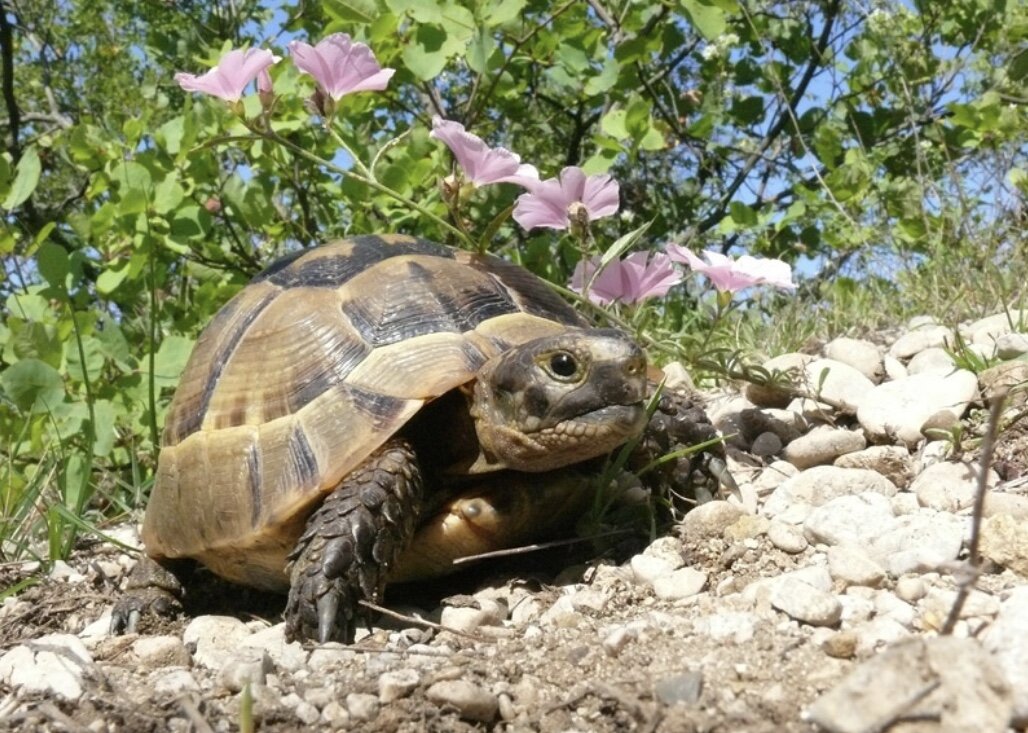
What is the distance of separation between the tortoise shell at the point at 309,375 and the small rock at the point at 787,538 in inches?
28.7

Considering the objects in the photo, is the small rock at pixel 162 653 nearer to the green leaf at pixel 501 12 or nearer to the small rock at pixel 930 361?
the small rock at pixel 930 361

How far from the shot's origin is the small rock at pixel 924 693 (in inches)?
44.1

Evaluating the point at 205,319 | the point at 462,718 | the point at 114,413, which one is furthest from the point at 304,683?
the point at 205,319

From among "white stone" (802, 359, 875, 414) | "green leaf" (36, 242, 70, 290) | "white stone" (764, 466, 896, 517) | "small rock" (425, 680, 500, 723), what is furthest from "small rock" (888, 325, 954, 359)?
"green leaf" (36, 242, 70, 290)

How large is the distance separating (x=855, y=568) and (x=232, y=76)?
5.91 ft

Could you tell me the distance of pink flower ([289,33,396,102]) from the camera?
8.39 ft

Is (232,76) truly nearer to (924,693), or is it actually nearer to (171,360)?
(171,360)

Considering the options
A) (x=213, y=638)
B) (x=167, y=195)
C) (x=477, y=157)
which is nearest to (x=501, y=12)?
(x=477, y=157)

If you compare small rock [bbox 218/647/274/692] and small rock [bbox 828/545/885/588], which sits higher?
small rock [bbox 828/545/885/588]

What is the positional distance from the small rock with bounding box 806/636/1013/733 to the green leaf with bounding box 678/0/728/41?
296 centimetres

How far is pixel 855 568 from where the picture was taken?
185cm

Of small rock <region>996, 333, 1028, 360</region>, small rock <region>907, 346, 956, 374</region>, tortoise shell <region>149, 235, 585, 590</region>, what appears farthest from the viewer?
small rock <region>907, 346, 956, 374</region>

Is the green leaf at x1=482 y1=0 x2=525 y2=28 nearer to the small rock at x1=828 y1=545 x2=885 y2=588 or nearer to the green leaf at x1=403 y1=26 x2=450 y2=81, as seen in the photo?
the green leaf at x1=403 y1=26 x2=450 y2=81

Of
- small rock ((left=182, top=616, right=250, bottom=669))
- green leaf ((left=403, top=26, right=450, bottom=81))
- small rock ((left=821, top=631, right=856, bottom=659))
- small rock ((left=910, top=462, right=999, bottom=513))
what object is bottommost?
small rock ((left=182, top=616, right=250, bottom=669))
